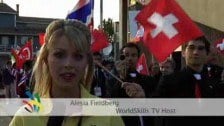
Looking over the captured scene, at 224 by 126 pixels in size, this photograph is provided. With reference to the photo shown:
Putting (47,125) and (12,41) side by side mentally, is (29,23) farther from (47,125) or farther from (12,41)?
(47,125)

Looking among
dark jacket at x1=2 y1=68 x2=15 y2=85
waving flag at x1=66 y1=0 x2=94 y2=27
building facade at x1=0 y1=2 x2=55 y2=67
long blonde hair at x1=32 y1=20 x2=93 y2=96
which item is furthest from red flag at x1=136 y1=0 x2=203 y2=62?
building facade at x1=0 y1=2 x2=55 y2=67

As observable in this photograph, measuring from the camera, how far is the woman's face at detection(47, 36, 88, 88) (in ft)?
9.01

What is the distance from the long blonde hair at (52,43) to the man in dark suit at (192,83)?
2.64 meters

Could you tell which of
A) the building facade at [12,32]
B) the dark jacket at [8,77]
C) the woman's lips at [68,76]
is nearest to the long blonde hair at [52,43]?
the woman's lips at [68,76]

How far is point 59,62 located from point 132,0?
2621 cm

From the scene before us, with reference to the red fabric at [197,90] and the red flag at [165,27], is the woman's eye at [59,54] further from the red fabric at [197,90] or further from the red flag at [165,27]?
the red flag at [165,27]

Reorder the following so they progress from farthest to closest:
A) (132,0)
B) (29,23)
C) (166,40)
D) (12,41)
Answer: (29,23) < (12,41) < (132,0) < (166,40)

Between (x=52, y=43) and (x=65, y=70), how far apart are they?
158 mm

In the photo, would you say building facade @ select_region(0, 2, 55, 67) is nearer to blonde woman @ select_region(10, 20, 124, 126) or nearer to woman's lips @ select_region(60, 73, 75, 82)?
blonde woman @ select_region(10, 20, 124, 126)

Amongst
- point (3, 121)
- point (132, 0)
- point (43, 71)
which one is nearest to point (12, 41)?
point (132, 0)

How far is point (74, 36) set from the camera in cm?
277

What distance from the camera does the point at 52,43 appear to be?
9.23ft

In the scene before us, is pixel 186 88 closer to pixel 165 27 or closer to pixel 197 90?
pixel 197 90

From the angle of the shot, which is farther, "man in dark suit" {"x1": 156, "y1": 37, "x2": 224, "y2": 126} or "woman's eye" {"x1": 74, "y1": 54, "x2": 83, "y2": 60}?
"man in dark suit" {"x1": 156, "y1": 37, "x2": 224, "y2": 126}
